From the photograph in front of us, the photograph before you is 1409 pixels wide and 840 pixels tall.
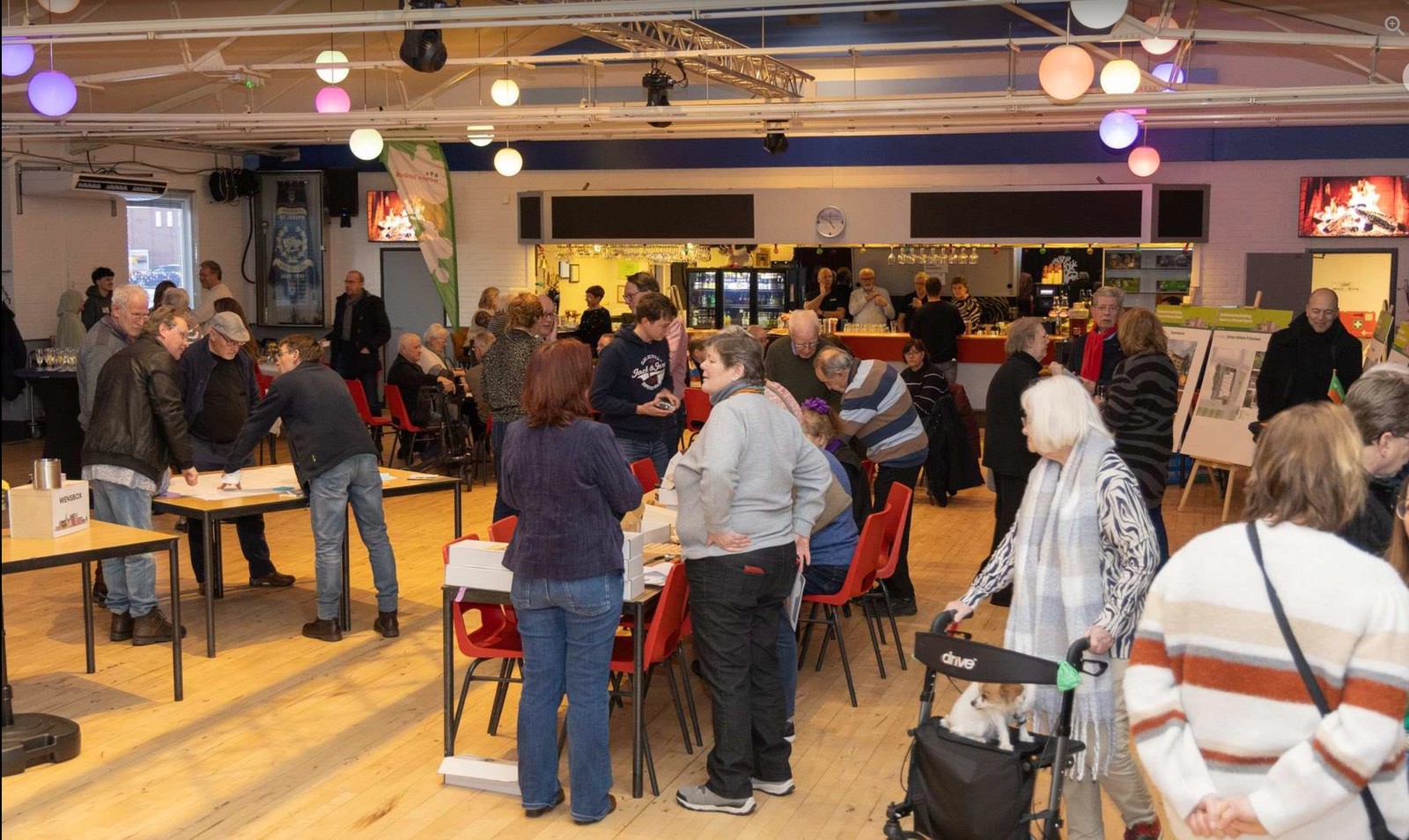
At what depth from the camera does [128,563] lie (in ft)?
21.7

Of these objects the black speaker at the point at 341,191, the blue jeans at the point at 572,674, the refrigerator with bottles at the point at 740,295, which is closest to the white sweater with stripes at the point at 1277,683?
the blue jeans at the point at 572,674

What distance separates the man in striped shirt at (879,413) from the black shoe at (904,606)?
0.36 m

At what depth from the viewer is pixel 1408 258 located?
14.5 metres

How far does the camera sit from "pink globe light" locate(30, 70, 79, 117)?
830cm

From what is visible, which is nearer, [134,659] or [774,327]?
[134,659]

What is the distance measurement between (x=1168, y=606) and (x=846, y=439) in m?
4.36

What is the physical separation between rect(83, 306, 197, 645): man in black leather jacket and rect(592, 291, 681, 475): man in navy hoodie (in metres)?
2.10

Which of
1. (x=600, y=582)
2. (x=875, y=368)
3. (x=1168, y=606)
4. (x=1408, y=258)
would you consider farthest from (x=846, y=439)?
(x=1408, y=258)

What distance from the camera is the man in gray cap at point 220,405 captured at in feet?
23.7

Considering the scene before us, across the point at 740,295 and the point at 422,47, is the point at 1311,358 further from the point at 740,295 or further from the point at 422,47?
the point at 740,295

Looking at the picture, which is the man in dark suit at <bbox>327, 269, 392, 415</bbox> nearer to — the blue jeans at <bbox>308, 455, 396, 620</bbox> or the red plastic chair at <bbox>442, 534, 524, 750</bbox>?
the blue jeans at <bbox>308, 455, 396, 620</bbox>

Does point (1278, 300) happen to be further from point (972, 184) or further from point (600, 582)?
point (600, 582)

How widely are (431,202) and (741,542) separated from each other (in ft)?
41.4

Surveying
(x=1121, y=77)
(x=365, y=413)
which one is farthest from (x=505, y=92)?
(x=1121, y=77)
